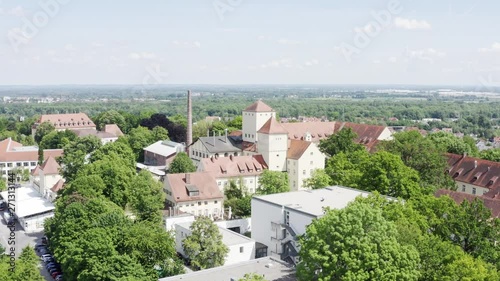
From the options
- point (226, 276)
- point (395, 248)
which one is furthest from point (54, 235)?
point (395, 248)

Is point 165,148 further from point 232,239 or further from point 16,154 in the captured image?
point 232,239

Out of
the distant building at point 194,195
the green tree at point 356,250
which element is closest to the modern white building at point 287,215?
the green tree at point 356,250

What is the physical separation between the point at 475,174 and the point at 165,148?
3834 centimetres

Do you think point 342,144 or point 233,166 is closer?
point 233,166

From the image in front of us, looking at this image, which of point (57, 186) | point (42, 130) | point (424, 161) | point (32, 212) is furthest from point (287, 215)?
point (42, 130)

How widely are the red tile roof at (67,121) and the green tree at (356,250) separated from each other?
8694cm

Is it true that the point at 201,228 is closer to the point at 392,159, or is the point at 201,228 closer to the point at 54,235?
the point at 54,235

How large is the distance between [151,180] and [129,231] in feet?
45.1

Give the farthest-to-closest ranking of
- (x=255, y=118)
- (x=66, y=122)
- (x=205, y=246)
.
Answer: (x=66, y=122) < (x=255, y=118) < (x=205, y=246)

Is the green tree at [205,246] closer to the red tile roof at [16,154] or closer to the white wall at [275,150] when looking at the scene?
the white wall at [275,150]

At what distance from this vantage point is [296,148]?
5947 cm

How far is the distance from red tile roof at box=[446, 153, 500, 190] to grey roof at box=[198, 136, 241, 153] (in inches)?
950

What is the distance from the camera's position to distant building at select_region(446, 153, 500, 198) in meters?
52.6

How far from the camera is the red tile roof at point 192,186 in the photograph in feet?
161
